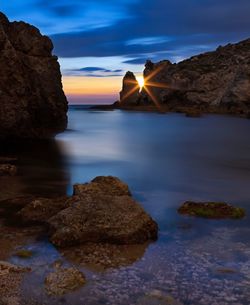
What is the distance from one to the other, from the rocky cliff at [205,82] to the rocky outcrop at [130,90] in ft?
8.57

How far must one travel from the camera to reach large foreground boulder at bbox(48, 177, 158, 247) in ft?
36.4

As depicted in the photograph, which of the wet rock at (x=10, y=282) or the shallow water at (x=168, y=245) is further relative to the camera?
the shallow water at (x=168, y=245)

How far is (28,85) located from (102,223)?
26363 millimetres

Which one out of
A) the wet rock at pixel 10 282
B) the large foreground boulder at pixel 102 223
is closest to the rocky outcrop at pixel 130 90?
the large foreground boulder at pixel 102 223

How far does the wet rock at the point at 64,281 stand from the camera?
8539 mm

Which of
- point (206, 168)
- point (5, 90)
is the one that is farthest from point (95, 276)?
point (5, 90)

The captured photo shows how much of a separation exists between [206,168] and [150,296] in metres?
17.9

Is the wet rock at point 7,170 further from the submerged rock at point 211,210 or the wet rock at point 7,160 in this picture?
the submerged rock at point 211,210

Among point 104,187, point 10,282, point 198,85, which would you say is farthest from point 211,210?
point 198,85

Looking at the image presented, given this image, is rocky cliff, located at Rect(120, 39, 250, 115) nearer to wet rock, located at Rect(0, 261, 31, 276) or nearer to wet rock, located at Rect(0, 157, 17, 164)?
wet rock, located at Rect(0, 157, 17, 164)

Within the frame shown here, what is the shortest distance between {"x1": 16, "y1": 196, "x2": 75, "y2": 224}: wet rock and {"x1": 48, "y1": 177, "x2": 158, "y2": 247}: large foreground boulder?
107 cm

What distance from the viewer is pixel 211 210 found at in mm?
14008

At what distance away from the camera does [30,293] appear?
27.6ft

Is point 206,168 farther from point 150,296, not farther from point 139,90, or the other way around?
point 139,90
